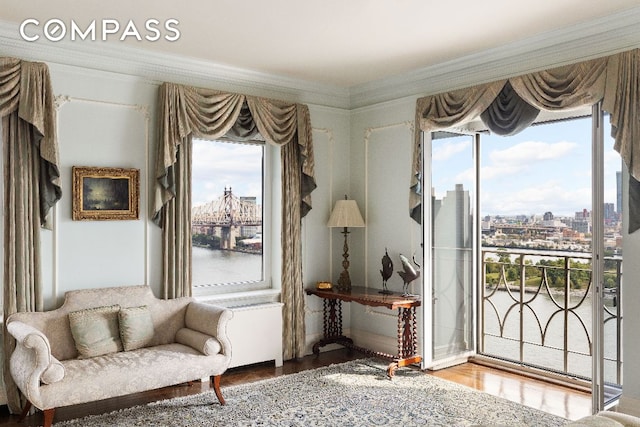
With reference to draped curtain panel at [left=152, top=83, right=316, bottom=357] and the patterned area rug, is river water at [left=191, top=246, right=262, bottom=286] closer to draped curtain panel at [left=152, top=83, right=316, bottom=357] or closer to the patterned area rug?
draped curtain panel at [left=152, top=83, right=316, bottom=357]

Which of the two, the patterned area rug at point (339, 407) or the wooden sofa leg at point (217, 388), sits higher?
the wooden sofa leg at point (217, 388)

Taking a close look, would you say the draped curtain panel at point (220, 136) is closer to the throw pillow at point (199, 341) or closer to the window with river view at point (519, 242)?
the throw pillow at point (199, 341)

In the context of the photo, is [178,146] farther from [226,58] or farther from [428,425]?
[428,425]

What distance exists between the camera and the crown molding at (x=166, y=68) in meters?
3.95

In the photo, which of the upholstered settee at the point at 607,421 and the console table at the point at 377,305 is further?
the console table at the point at 377,305

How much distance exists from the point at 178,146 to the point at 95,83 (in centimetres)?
81

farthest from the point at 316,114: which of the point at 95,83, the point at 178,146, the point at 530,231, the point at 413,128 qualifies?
the point at 530,231

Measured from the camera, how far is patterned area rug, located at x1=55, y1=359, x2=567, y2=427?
143 inches

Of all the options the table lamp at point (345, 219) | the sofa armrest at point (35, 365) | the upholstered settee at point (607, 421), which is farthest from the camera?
the table lamp at point (345, 219)

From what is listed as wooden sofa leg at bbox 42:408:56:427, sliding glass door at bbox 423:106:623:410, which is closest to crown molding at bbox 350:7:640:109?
Answer: sliding glass door at bbox 423:106:623:410

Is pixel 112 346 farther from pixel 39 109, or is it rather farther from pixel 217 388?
pixel 39 109

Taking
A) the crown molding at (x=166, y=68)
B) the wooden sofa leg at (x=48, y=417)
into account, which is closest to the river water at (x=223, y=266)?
the crown molding at (x=166, y=68)

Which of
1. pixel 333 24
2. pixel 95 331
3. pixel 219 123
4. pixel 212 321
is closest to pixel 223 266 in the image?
pixel 212 321

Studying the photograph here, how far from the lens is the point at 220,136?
15.7 ft
